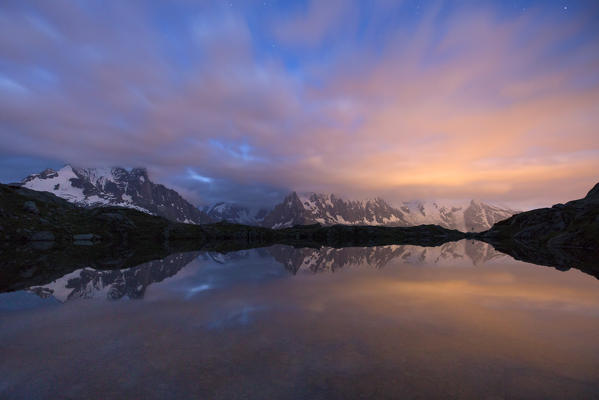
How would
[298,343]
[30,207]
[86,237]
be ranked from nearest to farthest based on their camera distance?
[298,343] → [86,237] → [30,207]

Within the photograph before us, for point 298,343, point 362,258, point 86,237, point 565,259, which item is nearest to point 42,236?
point 86,237

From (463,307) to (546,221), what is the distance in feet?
582

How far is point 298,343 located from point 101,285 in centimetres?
2440

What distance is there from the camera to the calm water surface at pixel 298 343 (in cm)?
955

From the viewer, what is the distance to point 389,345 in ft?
43.4

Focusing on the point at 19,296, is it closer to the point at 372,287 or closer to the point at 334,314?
the point at 334,314

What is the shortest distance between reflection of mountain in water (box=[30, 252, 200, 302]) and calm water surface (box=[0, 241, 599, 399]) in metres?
0.38

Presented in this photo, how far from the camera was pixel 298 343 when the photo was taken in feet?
44.3

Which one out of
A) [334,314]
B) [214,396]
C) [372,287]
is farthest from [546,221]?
[214,396]

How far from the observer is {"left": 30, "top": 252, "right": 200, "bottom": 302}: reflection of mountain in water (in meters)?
24.5

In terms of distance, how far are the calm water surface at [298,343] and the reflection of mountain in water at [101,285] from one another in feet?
1.23

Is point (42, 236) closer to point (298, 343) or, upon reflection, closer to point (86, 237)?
point (86, 237)

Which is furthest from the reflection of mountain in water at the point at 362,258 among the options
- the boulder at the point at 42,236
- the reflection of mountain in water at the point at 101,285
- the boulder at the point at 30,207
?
the boulder at the point at 30,207

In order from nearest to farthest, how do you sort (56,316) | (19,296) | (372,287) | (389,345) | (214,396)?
(214,396)
(389,345)
(56,316)
(19,296)
(372,287)
